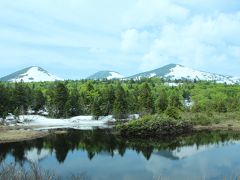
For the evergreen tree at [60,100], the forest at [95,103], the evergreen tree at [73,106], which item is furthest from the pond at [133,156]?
the evergreen tree at [73,106]

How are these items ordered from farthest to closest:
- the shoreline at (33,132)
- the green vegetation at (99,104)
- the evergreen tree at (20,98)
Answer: the evergreen tree at (20,98) < the green vegetation at (99,104) < the shoreline at (33,132)

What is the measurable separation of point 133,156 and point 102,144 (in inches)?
479

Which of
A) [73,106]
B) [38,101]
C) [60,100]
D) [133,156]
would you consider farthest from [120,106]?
[133,156]

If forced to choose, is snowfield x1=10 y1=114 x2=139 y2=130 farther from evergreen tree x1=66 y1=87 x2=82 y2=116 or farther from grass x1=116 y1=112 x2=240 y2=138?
grass x1=116 y1=112 x2=240 y2=138

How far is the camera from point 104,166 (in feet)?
130

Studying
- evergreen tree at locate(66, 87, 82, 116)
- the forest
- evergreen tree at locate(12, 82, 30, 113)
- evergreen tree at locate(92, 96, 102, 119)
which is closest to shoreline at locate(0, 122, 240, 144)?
the forest

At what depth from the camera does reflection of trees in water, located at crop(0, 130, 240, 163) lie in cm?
4928

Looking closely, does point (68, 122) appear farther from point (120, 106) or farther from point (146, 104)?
point (146, 104)

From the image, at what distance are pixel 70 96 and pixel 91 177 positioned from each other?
81.3 meters

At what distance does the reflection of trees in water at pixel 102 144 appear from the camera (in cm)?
4928

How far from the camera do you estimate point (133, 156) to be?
45594 mm

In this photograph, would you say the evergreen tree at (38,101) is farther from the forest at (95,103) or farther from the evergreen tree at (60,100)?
the evergreen tree at (60,100)

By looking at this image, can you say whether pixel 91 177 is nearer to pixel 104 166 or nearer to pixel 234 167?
pixel 104 166

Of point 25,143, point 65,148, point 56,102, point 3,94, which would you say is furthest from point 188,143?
point 56,102
